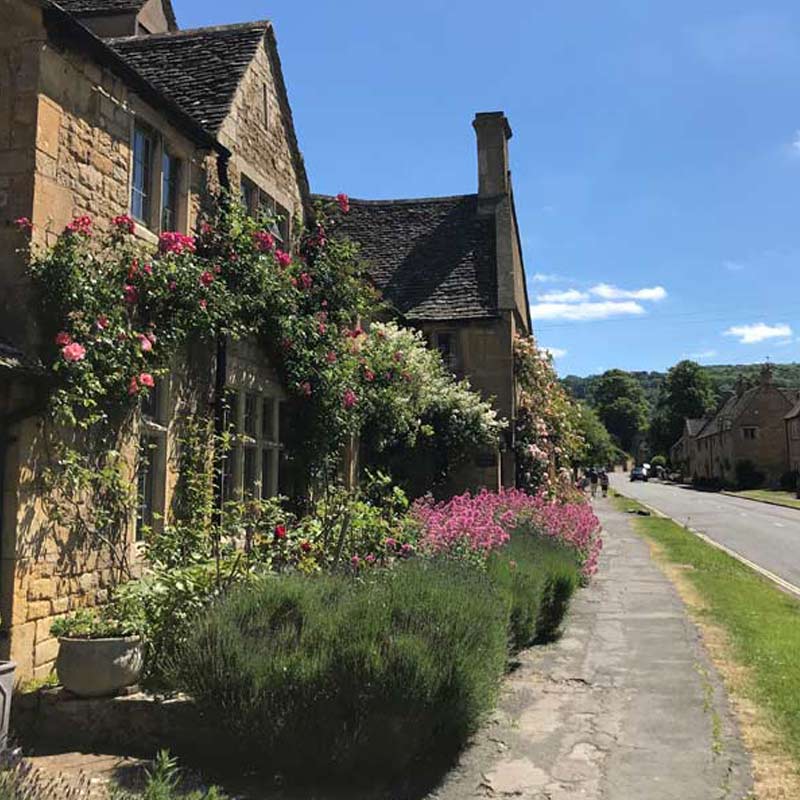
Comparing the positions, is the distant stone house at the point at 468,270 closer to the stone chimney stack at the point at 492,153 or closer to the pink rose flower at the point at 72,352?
the stone chimney stack at the point at 492,153

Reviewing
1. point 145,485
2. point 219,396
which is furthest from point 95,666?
point 219,396

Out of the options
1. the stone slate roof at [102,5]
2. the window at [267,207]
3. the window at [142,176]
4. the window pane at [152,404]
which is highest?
the stone slate roof at [102,5]

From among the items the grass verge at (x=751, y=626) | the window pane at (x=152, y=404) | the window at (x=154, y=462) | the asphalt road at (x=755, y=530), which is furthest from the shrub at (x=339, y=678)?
the asphalt road at (x=755, y=530)

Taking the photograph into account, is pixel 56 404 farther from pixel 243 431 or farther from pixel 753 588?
pixel 753 588

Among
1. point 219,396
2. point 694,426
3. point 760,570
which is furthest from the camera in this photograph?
point 694,426

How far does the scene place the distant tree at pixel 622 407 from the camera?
162m

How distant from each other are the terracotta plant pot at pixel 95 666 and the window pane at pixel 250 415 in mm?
5002

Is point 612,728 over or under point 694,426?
under

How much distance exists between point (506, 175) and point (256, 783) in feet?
66.7

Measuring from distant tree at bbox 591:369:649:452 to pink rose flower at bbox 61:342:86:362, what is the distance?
15852 centimetres

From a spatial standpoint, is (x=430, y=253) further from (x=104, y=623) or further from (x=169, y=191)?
(x=104, y=623)

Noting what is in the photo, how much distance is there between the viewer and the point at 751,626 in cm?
1030

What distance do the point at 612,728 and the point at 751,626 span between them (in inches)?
198

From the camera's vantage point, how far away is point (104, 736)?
5793 mm
